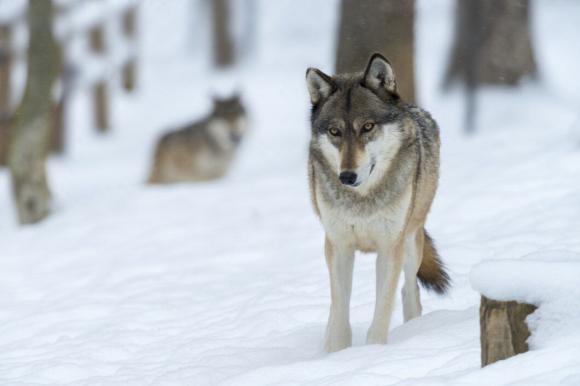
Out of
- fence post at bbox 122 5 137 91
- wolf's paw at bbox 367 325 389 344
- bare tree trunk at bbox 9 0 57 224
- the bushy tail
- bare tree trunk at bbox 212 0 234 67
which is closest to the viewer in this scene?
wolf's paw at bbox 367 325 389 344

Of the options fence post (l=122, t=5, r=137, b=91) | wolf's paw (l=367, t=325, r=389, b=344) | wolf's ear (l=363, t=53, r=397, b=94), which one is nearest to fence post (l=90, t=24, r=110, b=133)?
fence post (l=122, t=5, r=137, b=91)

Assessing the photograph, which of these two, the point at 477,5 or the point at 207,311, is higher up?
the point at 477,5

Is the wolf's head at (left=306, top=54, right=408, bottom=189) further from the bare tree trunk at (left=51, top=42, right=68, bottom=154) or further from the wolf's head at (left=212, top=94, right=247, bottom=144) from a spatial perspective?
the bare tree trunk at (left=51, top=42, right=68, bottom=154)

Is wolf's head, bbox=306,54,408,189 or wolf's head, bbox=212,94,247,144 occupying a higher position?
wolf's head, bbox=306,54,408,189

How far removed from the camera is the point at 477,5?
568 inches

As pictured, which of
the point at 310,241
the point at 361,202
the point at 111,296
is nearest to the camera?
the point at 361,202

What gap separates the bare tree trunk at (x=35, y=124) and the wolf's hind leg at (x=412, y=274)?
20.9 feet

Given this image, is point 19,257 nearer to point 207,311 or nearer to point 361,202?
point 207,311

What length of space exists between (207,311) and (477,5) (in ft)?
30.0

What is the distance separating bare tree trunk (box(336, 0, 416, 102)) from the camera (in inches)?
367

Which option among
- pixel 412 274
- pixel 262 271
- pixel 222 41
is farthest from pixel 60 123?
pixel 412 274

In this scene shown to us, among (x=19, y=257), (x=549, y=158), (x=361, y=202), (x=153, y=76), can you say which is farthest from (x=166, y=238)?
(x=153, y=76)

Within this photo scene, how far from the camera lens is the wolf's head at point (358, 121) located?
4.78m

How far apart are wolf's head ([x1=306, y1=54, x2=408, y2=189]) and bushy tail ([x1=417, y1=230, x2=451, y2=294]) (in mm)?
1047
